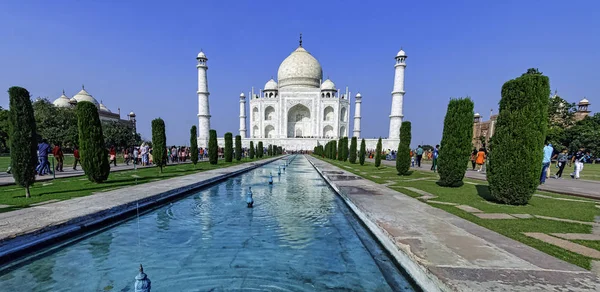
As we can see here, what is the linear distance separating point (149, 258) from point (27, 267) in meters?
1.13

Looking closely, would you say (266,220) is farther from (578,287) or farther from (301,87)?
(301,87)

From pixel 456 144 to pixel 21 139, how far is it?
1049 cm

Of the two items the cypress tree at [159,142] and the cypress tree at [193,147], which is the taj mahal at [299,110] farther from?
the cypress tree at [159,142]

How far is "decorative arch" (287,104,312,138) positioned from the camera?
51728mm

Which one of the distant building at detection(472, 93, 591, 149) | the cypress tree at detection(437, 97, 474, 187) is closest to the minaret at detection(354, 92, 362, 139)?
the distant building at detection(472, 93, 591, 149)

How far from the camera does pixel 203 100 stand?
129 feet

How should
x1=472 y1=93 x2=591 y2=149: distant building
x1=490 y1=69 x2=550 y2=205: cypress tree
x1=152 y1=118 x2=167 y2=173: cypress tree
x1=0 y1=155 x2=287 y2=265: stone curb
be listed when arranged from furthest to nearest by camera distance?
x1=472 y1=93 x2=591 y2=149: distant building, x1=152 y1=118 x2=167 y2=173: cypress tree, x1=490 y1=69 x2=550 y2=205: cypress tree, x1=0 y1=155 x2=287 y2=265: stone curb

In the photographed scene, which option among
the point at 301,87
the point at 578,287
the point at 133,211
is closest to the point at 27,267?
the point at 133,211

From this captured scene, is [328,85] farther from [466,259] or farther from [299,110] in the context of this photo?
[466,259]

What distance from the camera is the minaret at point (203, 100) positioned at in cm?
3866

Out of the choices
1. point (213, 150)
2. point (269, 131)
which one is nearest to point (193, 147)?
point (213, 150)

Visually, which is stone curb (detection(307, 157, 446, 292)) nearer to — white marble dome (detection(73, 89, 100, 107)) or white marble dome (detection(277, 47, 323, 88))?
white marble dome (detection(277, 47, 323, 88))

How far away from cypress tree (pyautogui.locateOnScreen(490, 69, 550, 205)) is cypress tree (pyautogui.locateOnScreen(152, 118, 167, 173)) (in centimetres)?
1188

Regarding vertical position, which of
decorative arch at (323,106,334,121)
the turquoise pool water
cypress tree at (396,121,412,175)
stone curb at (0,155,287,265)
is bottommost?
the turquoise pool water
